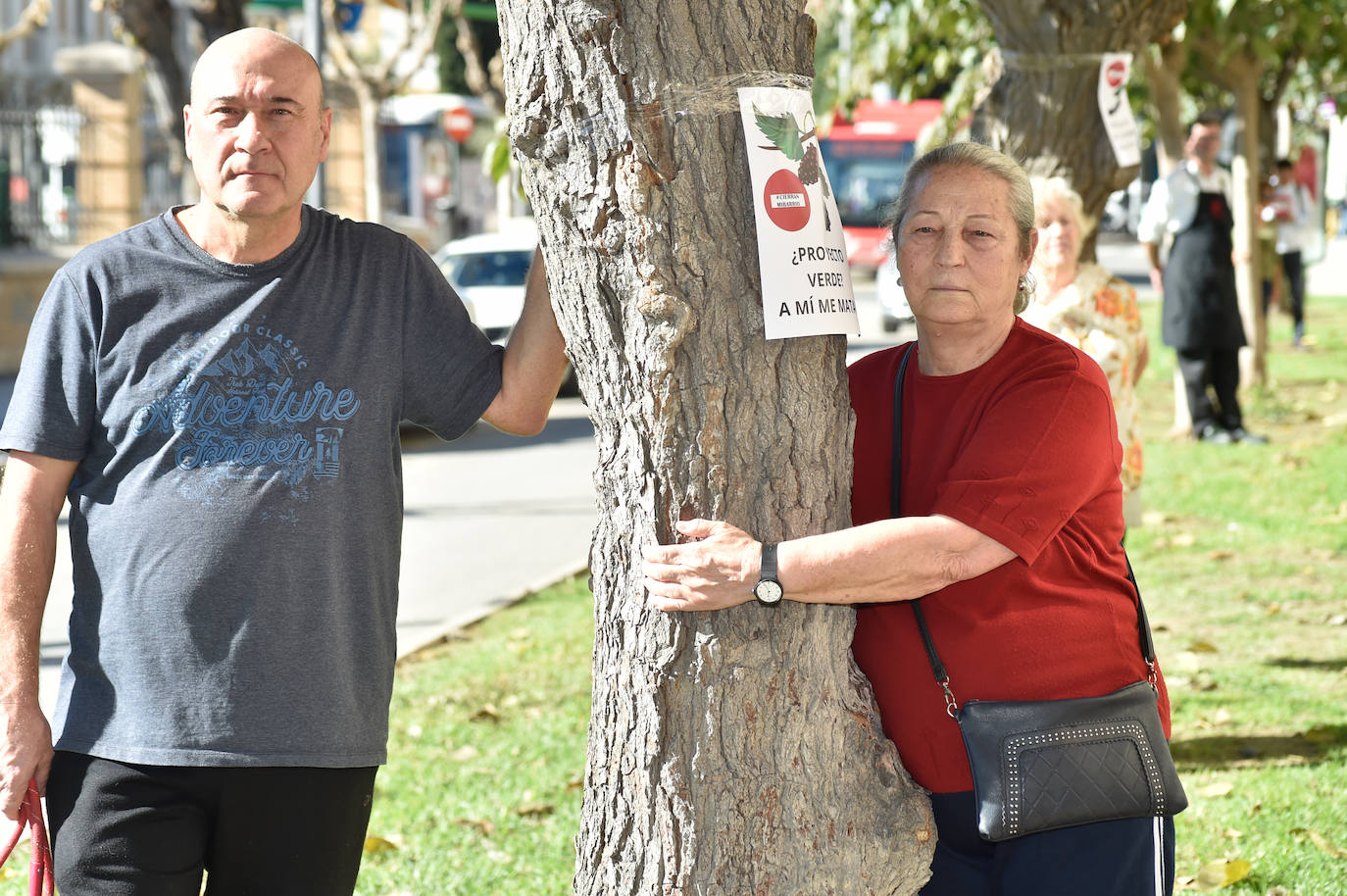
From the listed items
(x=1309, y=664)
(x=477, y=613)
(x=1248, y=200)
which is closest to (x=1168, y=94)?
(x=1248, y=200)

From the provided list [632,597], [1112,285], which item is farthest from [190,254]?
[1112,285]

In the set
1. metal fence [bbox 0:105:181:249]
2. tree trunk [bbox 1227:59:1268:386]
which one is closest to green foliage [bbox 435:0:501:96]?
metal fence [bbox 0:105:181:249]

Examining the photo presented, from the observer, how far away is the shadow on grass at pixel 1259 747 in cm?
512

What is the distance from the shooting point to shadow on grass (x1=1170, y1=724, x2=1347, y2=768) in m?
5.12

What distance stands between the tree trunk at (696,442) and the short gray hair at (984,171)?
0.34 m

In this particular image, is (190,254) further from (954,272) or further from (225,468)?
(954,272)

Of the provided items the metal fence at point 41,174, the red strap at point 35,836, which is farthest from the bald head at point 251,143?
the metal fence at point 41,174

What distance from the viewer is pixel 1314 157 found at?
27.3 meters

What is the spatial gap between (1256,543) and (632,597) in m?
6.49

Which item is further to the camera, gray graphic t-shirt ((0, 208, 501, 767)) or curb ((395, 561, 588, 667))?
curb ((395, 561, 588, 667))

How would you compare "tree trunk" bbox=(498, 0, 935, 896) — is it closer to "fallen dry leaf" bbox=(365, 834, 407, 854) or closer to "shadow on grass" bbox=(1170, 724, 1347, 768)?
"fallen dry leaf" bbox=(365, 834, 407, 854)

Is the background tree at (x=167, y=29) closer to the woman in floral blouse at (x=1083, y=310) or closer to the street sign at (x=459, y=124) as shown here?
the woman in floral blouse at (x=1083, y=310)

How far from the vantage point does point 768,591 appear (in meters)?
2.41

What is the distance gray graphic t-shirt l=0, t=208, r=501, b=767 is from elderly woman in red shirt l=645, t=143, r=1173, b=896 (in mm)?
588
